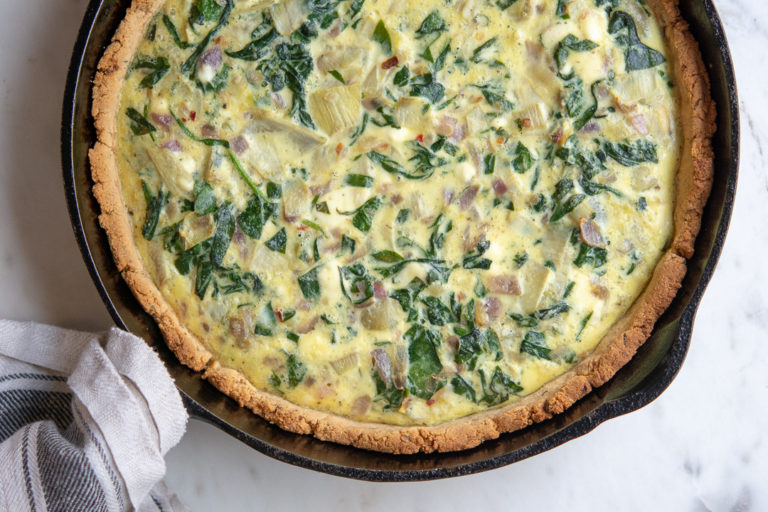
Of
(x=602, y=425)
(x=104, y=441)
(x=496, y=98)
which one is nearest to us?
(x=104, y=441)

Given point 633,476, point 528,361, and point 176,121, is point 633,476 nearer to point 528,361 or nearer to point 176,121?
point 528,361

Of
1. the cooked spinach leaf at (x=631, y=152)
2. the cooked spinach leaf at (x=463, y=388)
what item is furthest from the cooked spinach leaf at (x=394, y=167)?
the cooked spinach leaf at (x=463, y=388)

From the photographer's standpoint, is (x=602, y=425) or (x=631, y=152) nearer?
(x=631, y=152)

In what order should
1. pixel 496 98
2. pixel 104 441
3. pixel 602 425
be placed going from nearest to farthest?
pixel 104 441 → pixel 496 98 → pixel 602 425

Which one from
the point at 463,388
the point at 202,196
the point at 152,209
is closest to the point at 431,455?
the point at 463,388

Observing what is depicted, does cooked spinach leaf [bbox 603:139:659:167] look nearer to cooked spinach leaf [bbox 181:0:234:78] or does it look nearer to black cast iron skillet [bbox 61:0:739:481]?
black cast iron skillet [bbox 61:0:739:481]

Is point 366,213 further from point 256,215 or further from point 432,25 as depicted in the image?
point 432,25

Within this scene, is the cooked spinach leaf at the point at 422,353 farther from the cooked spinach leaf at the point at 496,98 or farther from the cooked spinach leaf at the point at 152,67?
the cooked spinach leaf at the point at 152,67

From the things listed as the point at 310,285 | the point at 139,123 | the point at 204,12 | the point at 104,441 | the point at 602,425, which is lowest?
the point at 602,425
